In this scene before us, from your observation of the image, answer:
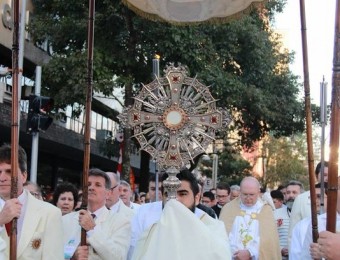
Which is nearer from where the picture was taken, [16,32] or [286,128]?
[16,32]

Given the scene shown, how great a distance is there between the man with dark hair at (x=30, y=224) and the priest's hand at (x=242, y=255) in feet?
9.68

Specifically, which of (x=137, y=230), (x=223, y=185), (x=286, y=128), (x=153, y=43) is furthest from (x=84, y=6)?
Result: (x=137, y=230)

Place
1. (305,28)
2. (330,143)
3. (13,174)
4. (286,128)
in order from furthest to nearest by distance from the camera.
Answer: (286,128), (305,28), (13,174), (330,143)

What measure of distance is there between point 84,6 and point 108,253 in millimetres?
12441

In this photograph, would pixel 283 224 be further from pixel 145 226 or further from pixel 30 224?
pixel 30 224

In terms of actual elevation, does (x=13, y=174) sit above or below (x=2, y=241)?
above

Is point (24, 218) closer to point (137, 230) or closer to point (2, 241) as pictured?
point (2, 241)

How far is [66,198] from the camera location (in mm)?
7293

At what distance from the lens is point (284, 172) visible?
4744 centimetres

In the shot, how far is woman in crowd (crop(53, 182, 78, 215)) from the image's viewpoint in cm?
722

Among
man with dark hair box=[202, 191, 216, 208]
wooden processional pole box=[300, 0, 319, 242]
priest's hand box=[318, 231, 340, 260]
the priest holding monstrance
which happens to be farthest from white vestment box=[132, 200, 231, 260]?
man with dark hair box=[202, 191, 216, 208]

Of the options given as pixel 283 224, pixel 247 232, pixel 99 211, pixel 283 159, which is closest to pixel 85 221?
pixel 99 211

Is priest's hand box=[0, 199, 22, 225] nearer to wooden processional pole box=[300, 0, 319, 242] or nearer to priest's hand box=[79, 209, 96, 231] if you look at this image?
priest's hand box=[79, 209, 96, 231]

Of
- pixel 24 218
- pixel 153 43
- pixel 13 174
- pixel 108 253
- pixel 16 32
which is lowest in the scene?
pixel 108 253
